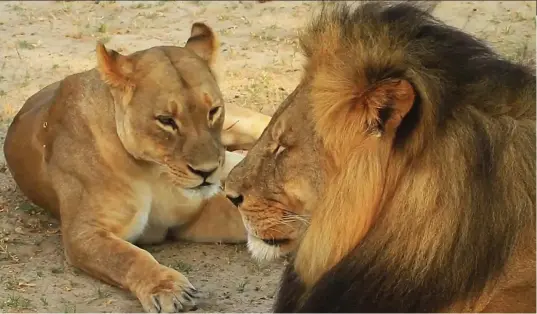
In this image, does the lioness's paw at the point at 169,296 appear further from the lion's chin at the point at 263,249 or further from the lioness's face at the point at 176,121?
the lion's chin at the point at 263,249

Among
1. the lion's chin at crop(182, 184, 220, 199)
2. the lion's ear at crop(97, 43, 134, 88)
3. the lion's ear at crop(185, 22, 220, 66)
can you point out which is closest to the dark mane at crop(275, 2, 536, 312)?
the lion's chin at crop(182, 184, 220, 199)

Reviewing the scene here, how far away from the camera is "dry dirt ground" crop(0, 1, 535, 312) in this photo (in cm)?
361

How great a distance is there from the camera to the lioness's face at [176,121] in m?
3.62

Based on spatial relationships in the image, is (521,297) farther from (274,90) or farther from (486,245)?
(274,90)

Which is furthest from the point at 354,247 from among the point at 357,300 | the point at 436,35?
the point at 436,35

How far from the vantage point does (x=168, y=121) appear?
3682 mm

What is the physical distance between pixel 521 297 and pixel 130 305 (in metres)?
1.75

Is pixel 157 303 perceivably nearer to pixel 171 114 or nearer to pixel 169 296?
pixel 169 296

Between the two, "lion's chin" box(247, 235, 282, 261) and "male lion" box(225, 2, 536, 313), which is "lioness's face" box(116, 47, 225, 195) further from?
"male lion" box(225, 2, 536, 313)

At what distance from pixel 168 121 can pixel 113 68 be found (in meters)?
0.36

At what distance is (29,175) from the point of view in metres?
4.28

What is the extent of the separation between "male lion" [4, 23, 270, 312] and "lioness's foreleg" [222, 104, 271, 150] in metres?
0.58

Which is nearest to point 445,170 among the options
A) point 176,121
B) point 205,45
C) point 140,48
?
point 176,121

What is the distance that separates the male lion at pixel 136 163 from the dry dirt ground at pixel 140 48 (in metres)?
0.11
